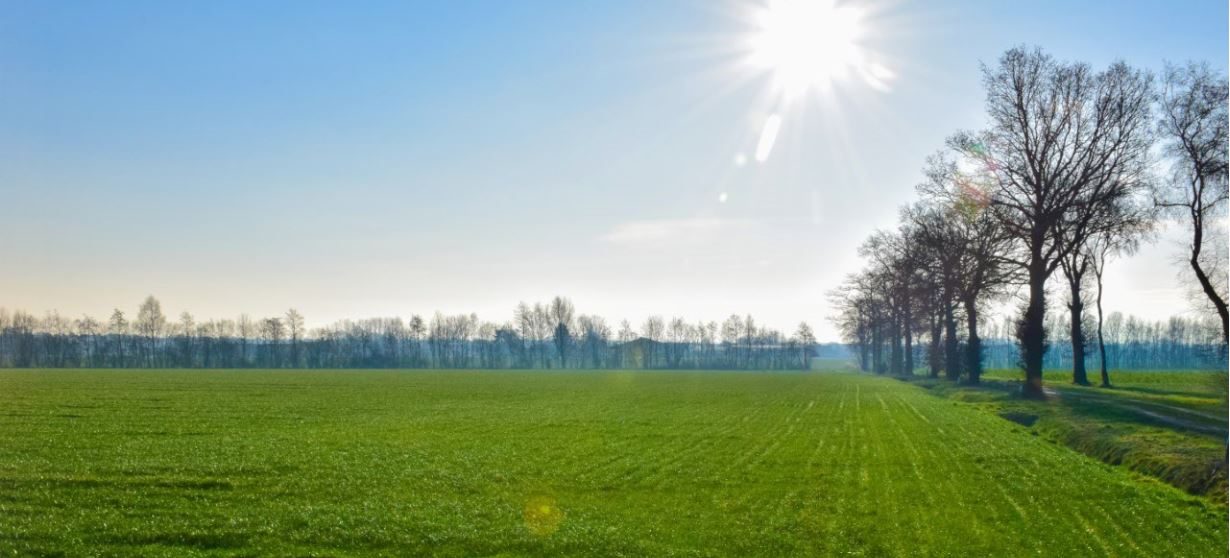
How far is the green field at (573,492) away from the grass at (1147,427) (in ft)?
2.56

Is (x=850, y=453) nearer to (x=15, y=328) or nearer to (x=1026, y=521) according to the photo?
(x=1026, y=521)

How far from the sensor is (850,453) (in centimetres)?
2734

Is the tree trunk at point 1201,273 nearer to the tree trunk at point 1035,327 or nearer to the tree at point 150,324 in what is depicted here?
the tree trunk at point 1035,327

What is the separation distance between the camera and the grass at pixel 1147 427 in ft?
69.1

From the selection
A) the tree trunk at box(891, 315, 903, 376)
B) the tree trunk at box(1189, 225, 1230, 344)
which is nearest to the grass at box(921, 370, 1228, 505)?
the tree trunk at box(1189, 225, 1230, 344)

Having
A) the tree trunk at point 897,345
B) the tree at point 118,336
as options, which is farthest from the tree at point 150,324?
the tree trunk at point 897,345

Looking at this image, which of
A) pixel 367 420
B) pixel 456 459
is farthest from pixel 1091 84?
pixel 367 420

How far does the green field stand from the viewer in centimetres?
1505

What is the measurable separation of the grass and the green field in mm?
780

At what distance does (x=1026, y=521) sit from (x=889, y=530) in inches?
115

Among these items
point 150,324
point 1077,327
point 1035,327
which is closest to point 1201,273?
point 1035,327

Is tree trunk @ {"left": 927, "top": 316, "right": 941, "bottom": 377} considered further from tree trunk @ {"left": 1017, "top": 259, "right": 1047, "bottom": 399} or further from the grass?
tree trunk @ {"left": 1017, "top": 259, "right": 1047, "bottom": 399}

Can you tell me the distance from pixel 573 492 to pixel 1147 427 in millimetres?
21066

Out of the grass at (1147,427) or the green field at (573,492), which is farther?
the grass at (1147,427)
